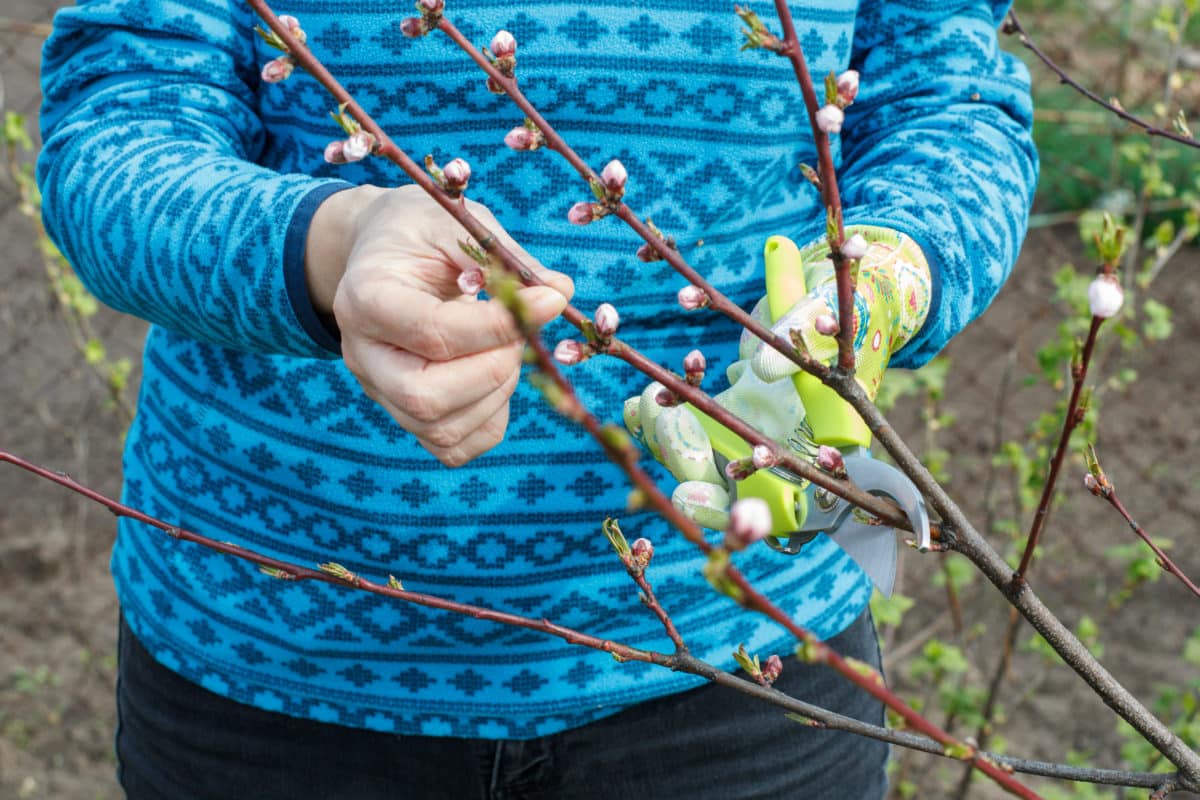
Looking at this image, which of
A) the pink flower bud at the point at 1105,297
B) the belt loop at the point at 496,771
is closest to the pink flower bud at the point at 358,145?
the pink flower bud at the point at 1105,297

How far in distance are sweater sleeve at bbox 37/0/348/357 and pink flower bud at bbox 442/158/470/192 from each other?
8.6 inches

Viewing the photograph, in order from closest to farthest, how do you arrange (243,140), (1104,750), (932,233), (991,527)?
(932,233), (243,140), (991,527), (1104,750)

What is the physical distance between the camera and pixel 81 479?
3291 millimetres

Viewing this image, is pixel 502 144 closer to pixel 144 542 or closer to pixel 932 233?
pixel 932 233

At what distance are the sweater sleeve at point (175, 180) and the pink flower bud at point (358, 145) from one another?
0.21 meters

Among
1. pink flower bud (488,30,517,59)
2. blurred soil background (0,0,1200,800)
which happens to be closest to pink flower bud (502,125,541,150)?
pink flower bud (488,30,517,59)

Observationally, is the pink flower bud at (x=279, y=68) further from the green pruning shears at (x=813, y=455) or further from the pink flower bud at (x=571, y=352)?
the green pruning shears at (x=813, y=455)

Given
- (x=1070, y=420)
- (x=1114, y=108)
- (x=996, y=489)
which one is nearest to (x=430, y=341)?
(x=1070, y=420)

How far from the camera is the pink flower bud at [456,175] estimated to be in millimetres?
595

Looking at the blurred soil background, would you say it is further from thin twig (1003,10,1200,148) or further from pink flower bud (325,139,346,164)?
pink flower bud (325,139,346,164)

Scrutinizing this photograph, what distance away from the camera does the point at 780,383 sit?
0.81 metres

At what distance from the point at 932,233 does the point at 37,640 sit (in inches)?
108

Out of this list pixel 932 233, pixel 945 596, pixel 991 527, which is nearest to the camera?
pixel 932 233

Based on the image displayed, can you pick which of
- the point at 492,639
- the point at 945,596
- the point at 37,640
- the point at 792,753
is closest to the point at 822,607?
the point at 792,753
